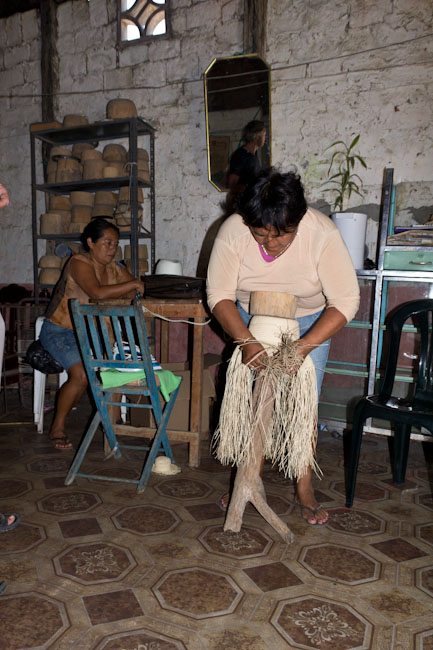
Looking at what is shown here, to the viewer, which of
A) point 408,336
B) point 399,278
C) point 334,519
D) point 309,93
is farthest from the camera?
point 309,93

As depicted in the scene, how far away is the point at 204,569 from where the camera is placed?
173cm

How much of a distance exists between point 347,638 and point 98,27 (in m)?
5.37

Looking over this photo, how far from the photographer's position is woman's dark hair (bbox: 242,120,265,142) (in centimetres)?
394

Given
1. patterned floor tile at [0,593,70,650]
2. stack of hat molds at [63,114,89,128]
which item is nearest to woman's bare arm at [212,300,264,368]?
patterned floor tile at [0,593,70,650]

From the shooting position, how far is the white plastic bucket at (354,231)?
10.5 feet

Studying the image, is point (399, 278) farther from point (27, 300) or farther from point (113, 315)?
point (27, 300)

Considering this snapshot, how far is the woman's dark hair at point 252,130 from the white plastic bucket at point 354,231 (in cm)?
124

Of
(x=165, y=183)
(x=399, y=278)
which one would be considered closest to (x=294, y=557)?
(x=399, y=278)

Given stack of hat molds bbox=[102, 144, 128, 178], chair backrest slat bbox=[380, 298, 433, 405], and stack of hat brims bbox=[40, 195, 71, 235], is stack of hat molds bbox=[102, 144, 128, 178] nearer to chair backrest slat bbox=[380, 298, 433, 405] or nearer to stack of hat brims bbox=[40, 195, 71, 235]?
stack of hat brims bbox=[40, 195, 71, 235]

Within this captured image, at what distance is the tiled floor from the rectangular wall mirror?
284cm

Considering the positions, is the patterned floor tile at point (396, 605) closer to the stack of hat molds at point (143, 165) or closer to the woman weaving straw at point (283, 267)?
the woman weaving straw at point (283, 267)

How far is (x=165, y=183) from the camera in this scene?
4.45m

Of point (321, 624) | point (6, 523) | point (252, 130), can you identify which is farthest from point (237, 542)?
point (252, 130)

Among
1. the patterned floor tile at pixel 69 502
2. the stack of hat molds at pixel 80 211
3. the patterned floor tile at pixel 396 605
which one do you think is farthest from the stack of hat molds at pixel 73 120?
the patterned floor tile at pixel 396 605
